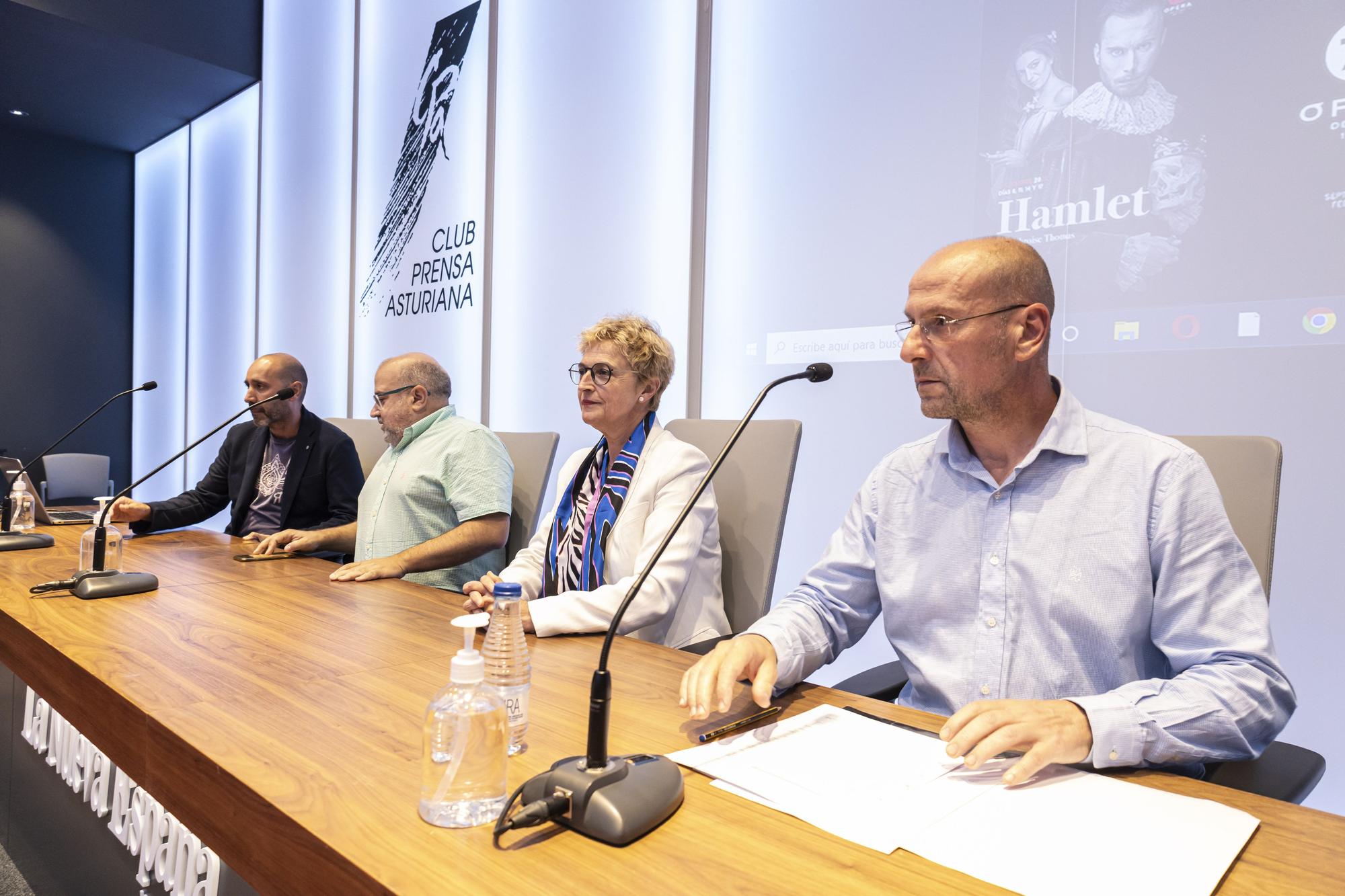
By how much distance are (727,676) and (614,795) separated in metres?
0.31

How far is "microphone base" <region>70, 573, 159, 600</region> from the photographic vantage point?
1.79m

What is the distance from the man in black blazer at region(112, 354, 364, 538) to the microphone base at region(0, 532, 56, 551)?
1.29 feet

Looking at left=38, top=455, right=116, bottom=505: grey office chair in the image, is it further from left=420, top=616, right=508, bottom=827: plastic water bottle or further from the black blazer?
left=420, top=616, right=508, bottom=827: plastic water bottle

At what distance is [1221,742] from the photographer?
1.00 meters

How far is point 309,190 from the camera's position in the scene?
18.2 ft

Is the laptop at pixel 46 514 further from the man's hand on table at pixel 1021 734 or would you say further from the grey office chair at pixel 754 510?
the man's hand on table at pixel 1021 734

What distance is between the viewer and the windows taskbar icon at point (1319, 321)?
2.13 m

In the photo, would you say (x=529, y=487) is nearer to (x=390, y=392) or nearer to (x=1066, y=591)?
(x=390, y=392)

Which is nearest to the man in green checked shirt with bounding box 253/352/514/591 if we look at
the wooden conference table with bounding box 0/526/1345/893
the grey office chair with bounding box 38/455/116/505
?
the wooden conference table with bounding box 0/526/1345/893

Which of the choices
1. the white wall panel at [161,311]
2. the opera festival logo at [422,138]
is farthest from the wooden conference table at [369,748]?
the white wall panel at [161,311]

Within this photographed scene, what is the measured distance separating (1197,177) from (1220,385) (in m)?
0.59

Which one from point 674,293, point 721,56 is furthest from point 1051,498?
point 721,56

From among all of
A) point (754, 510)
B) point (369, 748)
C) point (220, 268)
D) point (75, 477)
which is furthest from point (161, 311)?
point (369, 748)

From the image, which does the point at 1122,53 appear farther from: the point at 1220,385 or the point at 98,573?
the point at 98,573
